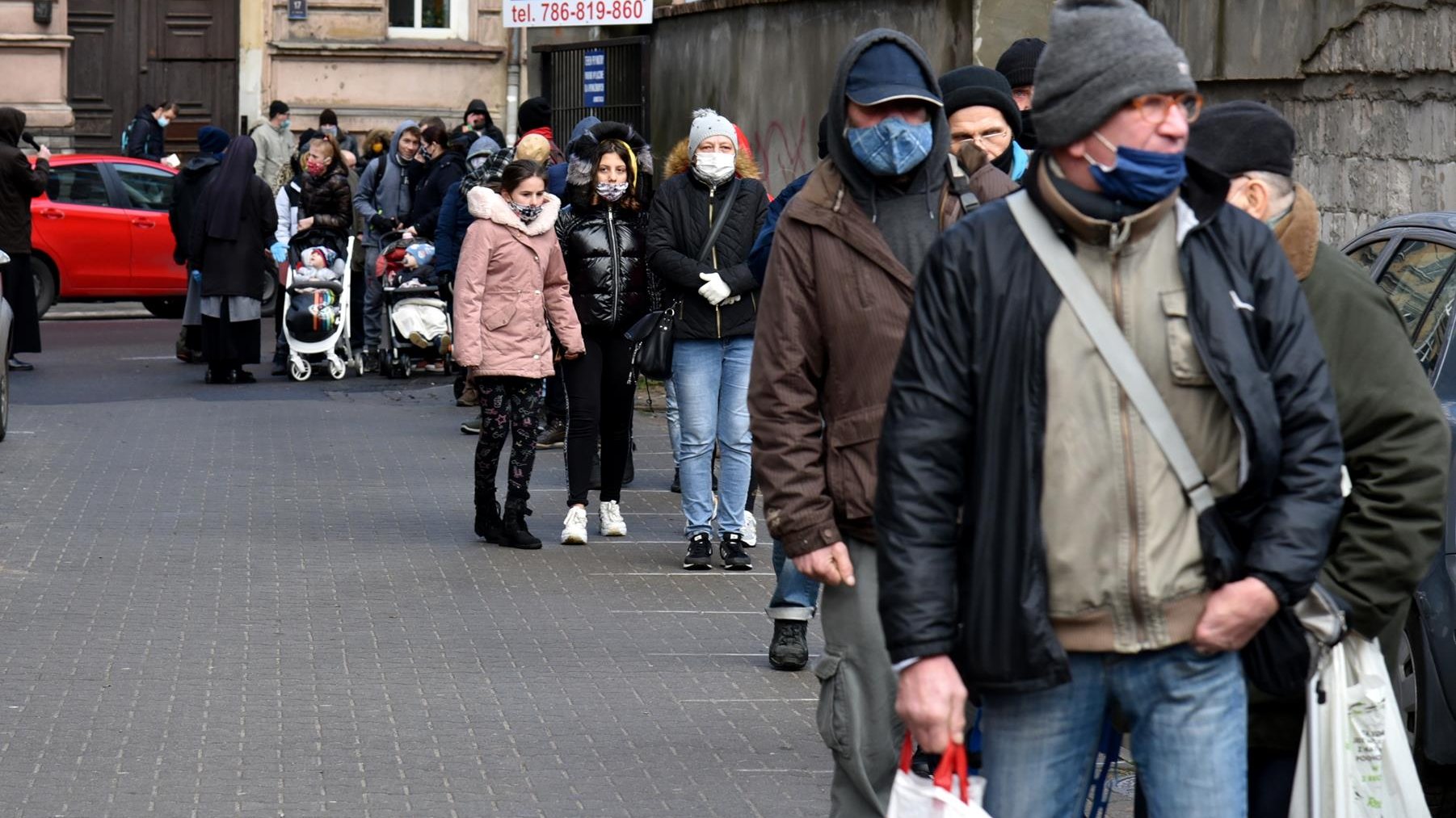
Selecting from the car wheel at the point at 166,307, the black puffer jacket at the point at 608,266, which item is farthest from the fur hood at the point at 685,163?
the car wheel at the point at 166,307

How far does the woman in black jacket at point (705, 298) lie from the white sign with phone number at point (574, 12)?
7.32 metres

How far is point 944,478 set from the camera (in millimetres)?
3283

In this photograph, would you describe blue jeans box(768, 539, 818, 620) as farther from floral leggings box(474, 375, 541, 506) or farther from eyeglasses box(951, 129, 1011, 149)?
floral leggings box(474, 375, 541, 506)

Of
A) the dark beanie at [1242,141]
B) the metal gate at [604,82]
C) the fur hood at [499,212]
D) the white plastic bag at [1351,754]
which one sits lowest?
the white plastic bag at [1351,754]

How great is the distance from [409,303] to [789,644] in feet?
32.4

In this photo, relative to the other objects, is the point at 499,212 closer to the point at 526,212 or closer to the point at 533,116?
the point at 526,212

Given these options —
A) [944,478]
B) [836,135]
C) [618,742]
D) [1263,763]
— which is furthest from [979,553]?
[618,742]

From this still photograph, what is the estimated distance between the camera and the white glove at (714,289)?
8.90 metres

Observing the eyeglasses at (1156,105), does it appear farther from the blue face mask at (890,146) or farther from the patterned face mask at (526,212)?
the patterned face mask at (526,212)

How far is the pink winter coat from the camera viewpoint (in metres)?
9.57

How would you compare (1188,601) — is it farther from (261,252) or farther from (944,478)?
(261,252)

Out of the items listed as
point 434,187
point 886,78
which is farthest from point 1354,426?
point 434,187

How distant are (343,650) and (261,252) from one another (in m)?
9.68

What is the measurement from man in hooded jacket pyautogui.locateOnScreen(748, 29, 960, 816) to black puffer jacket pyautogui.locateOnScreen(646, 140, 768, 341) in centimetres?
406
